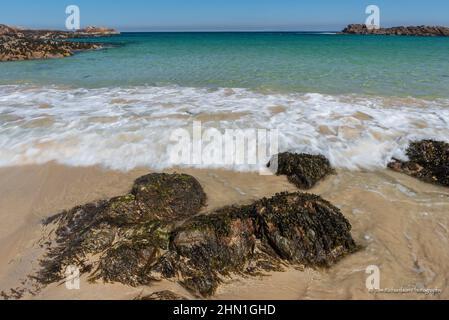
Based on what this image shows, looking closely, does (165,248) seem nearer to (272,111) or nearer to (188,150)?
(188,150)

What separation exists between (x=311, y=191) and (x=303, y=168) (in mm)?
517

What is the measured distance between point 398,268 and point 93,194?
459 cm

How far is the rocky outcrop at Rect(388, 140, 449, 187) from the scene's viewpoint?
5.84m

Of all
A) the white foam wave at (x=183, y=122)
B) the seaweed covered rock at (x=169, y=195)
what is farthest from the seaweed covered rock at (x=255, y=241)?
the white foam wave at (x=183, y=122)

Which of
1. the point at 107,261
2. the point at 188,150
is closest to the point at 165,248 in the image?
→ the point at 107,261

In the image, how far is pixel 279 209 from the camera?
14.0 feet

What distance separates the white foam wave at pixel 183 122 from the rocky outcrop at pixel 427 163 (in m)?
0.31

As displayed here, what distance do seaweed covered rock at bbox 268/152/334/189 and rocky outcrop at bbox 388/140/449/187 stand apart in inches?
54.2

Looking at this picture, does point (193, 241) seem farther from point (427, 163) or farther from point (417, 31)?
point (417, 31)

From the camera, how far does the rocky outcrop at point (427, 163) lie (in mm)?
5836

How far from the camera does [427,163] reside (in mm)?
6199

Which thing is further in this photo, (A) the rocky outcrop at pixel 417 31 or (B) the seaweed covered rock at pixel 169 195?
(A) the rocky outcrop at pixel 417 31

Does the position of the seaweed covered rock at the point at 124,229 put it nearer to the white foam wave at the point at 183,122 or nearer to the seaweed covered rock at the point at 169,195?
the seaweed covered rock at the point at 169,195

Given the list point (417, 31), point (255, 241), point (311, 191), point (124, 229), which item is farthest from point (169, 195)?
point (417, 31)
